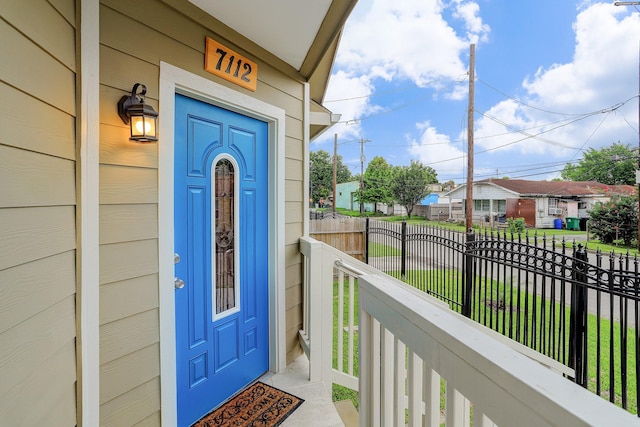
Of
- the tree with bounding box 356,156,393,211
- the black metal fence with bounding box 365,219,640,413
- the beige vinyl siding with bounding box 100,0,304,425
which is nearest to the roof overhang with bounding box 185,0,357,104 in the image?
the beige vinyl siding with bounding box 100,0,304,425

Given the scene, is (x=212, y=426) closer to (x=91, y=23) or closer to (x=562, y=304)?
(x=91, y=23)

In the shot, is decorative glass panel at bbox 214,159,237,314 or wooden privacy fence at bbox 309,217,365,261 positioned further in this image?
wooden privacy fence at bbox 309,217,365,261

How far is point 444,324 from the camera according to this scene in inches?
26.0

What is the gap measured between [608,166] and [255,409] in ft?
117

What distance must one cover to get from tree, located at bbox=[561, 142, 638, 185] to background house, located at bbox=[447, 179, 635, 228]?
7.52 m

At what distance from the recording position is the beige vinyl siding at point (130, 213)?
1.35 meters

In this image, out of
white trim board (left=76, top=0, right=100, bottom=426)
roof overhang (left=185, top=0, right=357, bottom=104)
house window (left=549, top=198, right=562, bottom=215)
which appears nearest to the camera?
white trim board (left=76, top=0, right=100, bottom=426)

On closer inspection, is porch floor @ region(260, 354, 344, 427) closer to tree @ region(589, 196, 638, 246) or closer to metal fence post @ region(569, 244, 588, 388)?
metal fence post @ region(569, 244, 588, 388)

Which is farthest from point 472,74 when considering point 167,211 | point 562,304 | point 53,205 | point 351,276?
point 53,205

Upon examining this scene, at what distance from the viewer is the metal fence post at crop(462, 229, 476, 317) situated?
11.5 ft

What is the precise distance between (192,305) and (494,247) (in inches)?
120

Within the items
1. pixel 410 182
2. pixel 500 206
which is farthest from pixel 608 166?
pixel 410 182

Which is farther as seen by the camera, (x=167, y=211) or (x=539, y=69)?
(x=539, y=69)

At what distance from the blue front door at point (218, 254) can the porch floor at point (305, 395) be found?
0.62 feet
